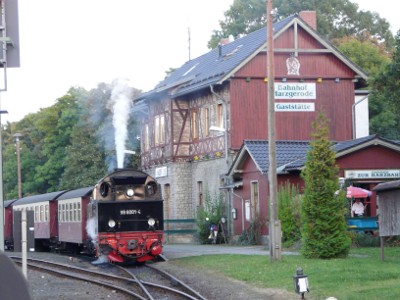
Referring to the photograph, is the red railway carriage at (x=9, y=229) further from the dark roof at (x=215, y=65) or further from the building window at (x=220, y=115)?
the building window at (x=220, y=115)

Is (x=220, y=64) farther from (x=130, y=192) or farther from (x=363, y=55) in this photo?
(x=363, y=55)

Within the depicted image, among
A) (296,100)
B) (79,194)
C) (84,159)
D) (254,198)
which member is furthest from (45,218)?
(84,159)

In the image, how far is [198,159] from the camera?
40.8m

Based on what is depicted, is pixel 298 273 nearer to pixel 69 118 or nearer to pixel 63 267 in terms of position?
pixel 63 267

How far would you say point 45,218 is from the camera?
117 feet

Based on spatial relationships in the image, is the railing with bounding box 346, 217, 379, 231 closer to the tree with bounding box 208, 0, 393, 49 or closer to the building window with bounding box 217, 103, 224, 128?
the building window with bounding box 217, 103, 224, 128

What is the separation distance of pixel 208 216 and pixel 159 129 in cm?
891

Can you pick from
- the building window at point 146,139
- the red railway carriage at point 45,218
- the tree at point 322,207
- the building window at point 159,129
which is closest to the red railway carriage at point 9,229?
the red railway carriage at point 45,218

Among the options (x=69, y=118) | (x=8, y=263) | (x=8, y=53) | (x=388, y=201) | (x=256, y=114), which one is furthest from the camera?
(x=69, y=118)

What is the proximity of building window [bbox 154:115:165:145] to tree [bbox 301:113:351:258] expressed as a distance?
2117cm

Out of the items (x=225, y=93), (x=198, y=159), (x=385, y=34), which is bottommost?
(x=198, y=159)

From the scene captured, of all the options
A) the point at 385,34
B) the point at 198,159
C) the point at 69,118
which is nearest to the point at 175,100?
the point at 198,159

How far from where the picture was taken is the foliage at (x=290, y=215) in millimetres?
28594

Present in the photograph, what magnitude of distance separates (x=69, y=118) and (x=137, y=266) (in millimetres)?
49403
